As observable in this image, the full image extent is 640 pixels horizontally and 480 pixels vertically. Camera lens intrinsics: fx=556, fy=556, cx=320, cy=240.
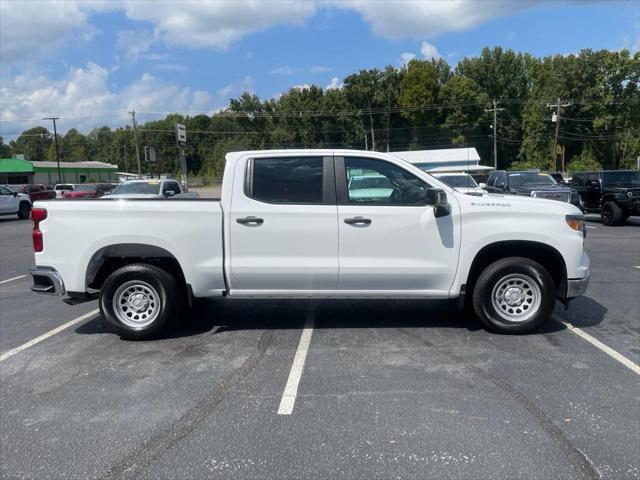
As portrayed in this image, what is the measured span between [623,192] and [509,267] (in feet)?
45.3

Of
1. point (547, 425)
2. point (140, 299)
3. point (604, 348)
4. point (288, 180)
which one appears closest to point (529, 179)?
point (604, 348)

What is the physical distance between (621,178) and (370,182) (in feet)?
50.5

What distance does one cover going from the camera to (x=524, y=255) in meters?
6.04

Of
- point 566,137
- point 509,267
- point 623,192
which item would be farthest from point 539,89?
point 509,267

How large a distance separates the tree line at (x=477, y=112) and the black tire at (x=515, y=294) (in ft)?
213

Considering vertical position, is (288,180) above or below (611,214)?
above

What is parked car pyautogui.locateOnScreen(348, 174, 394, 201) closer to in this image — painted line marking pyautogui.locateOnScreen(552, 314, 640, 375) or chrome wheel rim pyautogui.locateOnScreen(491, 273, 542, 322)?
chrome wheel rim pyautogui.locateOnScreen(491, 273, 542, 322)

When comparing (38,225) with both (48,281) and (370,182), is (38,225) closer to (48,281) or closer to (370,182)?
(48,281)

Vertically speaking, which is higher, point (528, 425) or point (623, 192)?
point (623, 192)

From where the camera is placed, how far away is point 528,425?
12.7 ft

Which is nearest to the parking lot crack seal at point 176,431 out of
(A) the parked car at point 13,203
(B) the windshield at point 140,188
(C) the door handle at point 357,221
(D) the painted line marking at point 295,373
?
(D) the painted line marking at point 295,373

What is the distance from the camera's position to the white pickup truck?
5.71m

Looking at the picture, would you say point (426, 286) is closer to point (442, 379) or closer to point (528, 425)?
point (442, 379)

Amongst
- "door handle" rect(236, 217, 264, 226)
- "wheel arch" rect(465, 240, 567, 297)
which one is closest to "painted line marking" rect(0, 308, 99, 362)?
"door handle" rect(236, 217, 264, 226)
